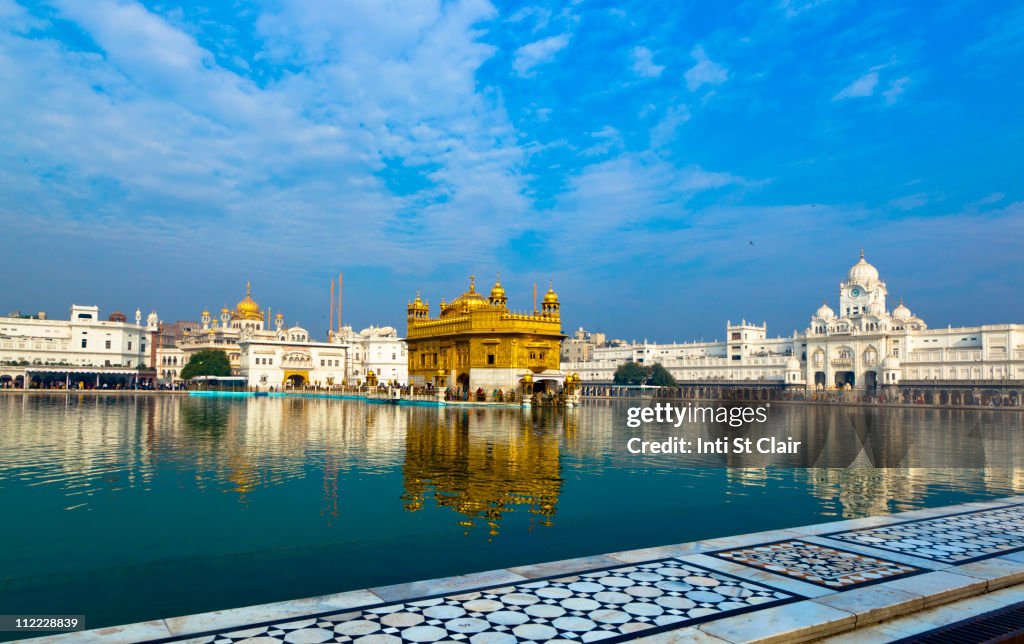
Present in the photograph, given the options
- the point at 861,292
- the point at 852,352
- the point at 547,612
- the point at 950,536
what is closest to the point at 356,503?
the point at 547,612

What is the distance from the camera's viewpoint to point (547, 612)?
6062 mm

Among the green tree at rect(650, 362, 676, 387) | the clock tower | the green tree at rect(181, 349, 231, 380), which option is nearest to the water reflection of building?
the green tree at rect(181, 349, 231, 380)

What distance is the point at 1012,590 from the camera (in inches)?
272

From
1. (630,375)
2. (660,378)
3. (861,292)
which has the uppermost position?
(861,292)

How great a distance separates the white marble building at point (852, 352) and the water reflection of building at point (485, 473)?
2874 inches

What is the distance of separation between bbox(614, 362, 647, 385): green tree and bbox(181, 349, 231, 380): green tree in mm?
48621

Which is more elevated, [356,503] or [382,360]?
[382,360]

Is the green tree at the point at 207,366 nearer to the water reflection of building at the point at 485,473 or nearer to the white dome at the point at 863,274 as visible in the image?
the water reflection of building at the point at 485,473

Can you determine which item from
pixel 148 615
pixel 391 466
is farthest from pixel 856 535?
pixel 391 466

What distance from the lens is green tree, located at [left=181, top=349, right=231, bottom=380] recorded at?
82438 millimetres

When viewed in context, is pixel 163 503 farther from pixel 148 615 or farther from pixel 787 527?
pixel 787 527

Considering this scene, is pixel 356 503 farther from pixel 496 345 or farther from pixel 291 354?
pixel 291 354

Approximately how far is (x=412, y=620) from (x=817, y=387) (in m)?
97.3

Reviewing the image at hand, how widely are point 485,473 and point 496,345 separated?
3556 cm
